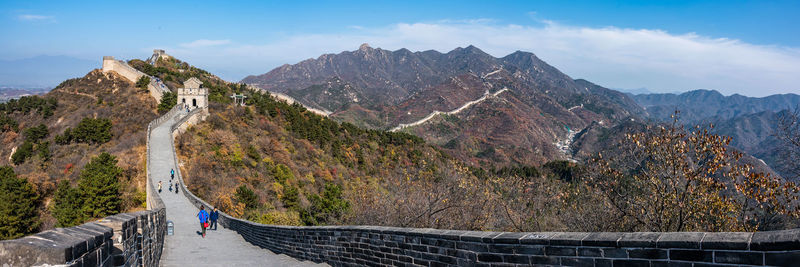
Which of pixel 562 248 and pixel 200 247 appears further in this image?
pixel 200 247

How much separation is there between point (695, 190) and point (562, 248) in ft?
21.2

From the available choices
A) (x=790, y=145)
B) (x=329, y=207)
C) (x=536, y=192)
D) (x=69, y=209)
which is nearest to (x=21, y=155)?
(x=69, y=209)

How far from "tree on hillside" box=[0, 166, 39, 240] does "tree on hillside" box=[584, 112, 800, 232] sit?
25.7 metres

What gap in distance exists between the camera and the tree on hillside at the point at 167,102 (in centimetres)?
4374

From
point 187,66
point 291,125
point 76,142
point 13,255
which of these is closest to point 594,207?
point 13,255

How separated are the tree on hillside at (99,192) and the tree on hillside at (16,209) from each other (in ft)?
11.0

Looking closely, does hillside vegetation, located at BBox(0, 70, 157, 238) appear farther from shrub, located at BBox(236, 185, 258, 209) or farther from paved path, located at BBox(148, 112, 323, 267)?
shrub, located at BBox(236, 185, 258, 209)

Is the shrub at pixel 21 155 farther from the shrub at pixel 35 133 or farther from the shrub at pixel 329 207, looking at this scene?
the shrub at pixel 329 207

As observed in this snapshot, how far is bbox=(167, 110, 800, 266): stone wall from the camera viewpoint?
289 cm

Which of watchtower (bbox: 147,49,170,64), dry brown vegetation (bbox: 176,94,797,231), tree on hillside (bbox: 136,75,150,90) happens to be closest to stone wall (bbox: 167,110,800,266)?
dry brown vegetation (bbox: 176,94,797,231)

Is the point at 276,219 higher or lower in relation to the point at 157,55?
lower

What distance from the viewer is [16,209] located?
73.7 feet

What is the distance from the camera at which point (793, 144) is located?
8.19 metres

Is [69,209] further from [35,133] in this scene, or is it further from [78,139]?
[35,133]
